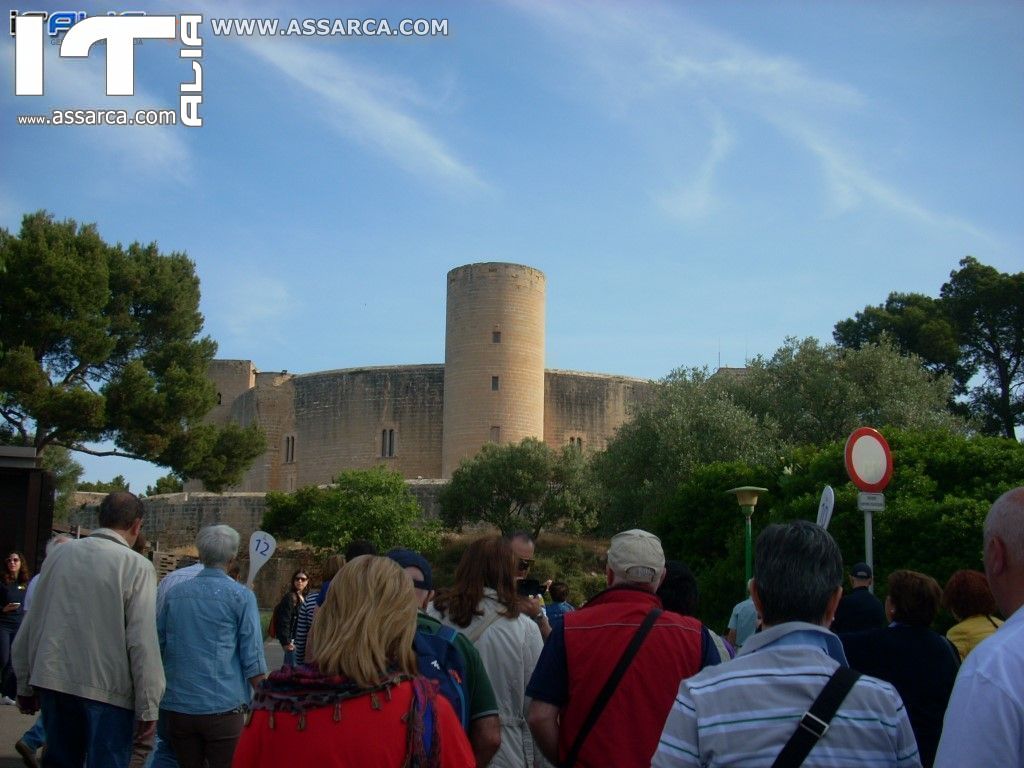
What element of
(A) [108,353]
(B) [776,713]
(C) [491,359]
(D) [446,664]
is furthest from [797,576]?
(C) [491,359]

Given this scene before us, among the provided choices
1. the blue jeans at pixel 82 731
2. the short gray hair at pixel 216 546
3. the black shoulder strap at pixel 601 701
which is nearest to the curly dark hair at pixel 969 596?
the black shoulder strap at pixel 601 701

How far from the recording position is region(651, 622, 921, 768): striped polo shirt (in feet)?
7.64

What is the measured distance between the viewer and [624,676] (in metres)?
3.41

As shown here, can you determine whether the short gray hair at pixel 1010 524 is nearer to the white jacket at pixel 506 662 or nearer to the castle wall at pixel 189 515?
the white jacket at pixel 506 662

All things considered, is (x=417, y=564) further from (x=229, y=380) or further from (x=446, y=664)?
(x=229, y=380)

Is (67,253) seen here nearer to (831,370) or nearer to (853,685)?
(831,370)

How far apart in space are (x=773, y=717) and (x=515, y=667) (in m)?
2.04

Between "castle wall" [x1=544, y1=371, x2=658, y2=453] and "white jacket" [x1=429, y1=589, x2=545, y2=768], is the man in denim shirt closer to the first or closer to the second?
"white jacket" [x1=429, y1=589, x2=545, y2=768]

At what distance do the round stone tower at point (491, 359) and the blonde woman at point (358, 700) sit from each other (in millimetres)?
42127

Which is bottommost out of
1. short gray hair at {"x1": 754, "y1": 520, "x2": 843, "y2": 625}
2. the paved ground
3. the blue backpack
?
the paved ground

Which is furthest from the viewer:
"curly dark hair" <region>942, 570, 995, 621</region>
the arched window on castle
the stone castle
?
the arched window on castle

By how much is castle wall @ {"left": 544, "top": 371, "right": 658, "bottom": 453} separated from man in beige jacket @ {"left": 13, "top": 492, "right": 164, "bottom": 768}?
143 ft

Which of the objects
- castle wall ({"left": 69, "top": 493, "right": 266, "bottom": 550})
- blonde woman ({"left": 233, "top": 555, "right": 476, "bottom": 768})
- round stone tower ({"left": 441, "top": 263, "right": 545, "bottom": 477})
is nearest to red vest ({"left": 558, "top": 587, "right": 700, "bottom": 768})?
blonde woman ({"left": 233, "top": 555, "right": 476, "bottom": 768})

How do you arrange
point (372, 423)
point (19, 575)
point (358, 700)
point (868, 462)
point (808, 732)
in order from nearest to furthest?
point (808, 732) → point (358, 700) → point (868, 462) → point (19, 575) → point (372, 423)
